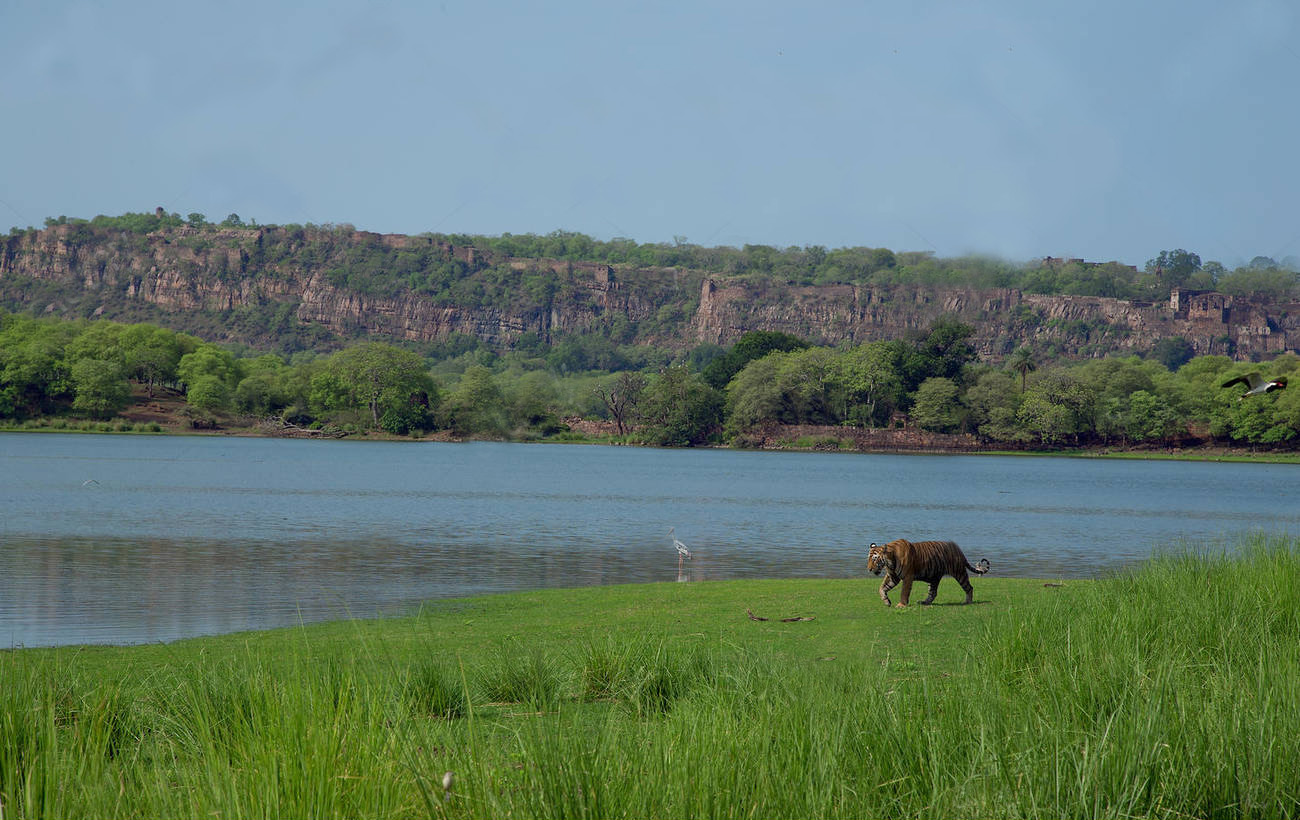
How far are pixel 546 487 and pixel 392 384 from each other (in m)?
63.2

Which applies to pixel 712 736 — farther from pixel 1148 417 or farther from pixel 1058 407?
pixel 1148 417

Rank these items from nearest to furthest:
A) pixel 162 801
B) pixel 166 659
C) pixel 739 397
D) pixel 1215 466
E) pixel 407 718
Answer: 1. pixel 162 801
2. pixel 407 718
3. pixel 166 659
4. pixel 1215 466
5. pixel 739 397

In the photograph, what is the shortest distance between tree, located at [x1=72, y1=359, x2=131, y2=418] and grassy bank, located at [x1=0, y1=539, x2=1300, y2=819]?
311ft

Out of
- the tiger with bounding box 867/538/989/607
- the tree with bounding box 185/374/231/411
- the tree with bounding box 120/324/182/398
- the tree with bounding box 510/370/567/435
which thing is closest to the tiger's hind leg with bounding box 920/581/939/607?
the tiger with bounding box 867/538/989/607

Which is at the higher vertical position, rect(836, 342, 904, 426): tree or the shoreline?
rect(836, 342, 904, 426): tree

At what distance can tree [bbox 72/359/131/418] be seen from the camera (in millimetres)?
91250

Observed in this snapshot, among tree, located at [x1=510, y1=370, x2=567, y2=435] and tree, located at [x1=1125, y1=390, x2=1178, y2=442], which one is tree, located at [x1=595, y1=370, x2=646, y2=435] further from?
tree, located at [x1=1125, y1=390, x2=1178, y2=442]

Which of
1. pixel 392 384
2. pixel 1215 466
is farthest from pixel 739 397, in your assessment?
pixel 1215 466

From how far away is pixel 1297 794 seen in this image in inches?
163

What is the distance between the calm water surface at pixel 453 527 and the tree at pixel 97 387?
32.8 metres

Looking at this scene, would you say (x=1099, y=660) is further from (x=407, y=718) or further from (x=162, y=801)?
(x=162, y=801)

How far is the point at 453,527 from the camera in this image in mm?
27375

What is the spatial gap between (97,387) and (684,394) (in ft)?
173

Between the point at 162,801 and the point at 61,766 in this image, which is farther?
the point at 61,766
